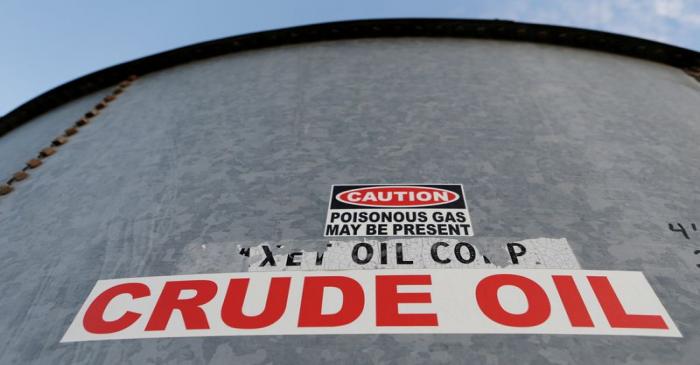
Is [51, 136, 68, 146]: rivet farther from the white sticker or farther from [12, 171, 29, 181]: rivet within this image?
the white sticker

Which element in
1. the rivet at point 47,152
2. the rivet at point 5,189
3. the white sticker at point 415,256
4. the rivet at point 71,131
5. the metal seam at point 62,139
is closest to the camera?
the white sticker at point 415,256

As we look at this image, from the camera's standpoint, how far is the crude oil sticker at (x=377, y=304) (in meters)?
2.62

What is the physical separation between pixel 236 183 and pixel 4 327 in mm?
1953

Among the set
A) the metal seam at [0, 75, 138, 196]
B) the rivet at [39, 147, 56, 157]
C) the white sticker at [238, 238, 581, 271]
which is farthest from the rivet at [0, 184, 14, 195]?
the white sticker at [238, 238, 581, 271]

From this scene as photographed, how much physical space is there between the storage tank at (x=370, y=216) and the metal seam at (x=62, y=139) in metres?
0.03

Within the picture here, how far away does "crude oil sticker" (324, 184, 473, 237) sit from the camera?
322 centimetres

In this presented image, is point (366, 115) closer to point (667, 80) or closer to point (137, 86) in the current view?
point (137, 86)

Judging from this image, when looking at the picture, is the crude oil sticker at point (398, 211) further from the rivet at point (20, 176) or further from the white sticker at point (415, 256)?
the rivet at point (20, 176)

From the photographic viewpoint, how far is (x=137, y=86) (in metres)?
6.08

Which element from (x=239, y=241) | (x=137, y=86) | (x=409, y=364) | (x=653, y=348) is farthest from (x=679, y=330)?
(x=137, y=86)

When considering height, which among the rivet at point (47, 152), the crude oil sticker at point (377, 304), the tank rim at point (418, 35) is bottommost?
the crude oil sticker at point (377, 304)

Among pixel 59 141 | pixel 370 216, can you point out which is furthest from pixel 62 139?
pixel 370 216

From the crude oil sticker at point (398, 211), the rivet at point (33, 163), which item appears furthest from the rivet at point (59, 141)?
the crude oil sticker at point (398, 211)

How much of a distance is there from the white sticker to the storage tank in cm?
2
